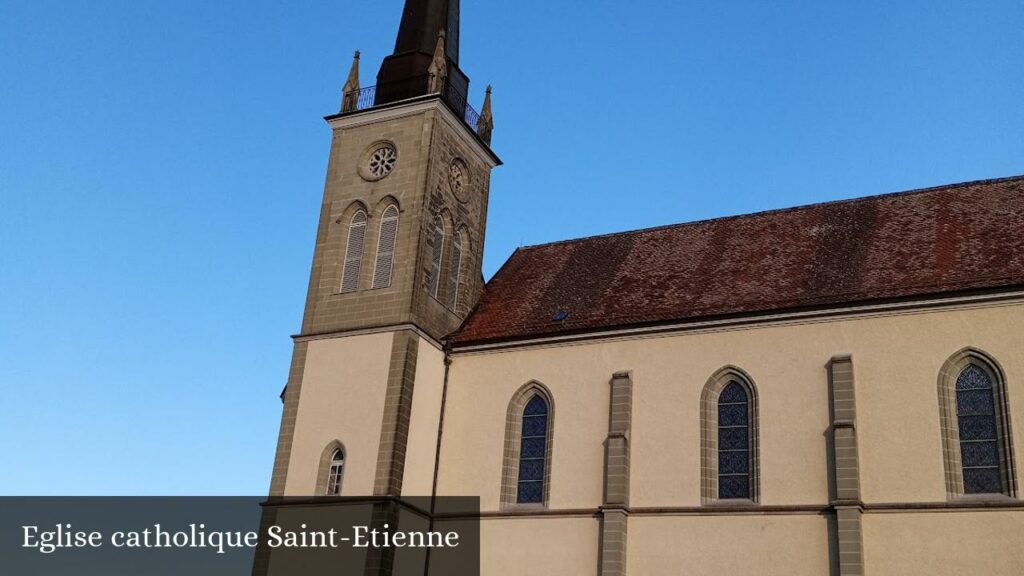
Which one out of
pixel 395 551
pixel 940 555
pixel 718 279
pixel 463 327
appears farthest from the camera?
pixel 463 327

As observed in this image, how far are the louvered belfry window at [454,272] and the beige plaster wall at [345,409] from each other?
2.96m

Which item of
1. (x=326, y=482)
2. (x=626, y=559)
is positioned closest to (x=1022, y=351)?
(x=626, y=559)

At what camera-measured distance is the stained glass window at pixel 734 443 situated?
23.2 m

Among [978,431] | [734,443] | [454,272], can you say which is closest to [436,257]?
[454,272]

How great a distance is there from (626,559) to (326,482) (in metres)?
7.41

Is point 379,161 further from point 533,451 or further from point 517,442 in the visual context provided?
point 533,451

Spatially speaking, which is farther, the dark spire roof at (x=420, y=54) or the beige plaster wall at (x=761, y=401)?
the dark spire roof at (x=420, y=54)

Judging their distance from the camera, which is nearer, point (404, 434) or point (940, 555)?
point (940, 555)

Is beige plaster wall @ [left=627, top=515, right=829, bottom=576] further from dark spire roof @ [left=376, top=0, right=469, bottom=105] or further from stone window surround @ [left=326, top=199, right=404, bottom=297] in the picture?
dark spire roof @ [left=376, top=0, right=469, bottom=105]

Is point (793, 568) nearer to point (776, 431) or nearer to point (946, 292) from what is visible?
point (776, 431)

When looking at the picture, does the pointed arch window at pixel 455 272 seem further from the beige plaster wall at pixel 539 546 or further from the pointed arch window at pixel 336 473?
the beige plaster wall at pixel 539 546

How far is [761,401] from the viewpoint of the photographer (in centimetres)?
2347

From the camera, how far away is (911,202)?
87.2 ft

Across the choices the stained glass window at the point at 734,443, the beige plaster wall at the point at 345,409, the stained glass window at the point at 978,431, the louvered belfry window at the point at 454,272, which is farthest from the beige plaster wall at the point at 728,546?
the louvered belfry window at the point at 454,272
